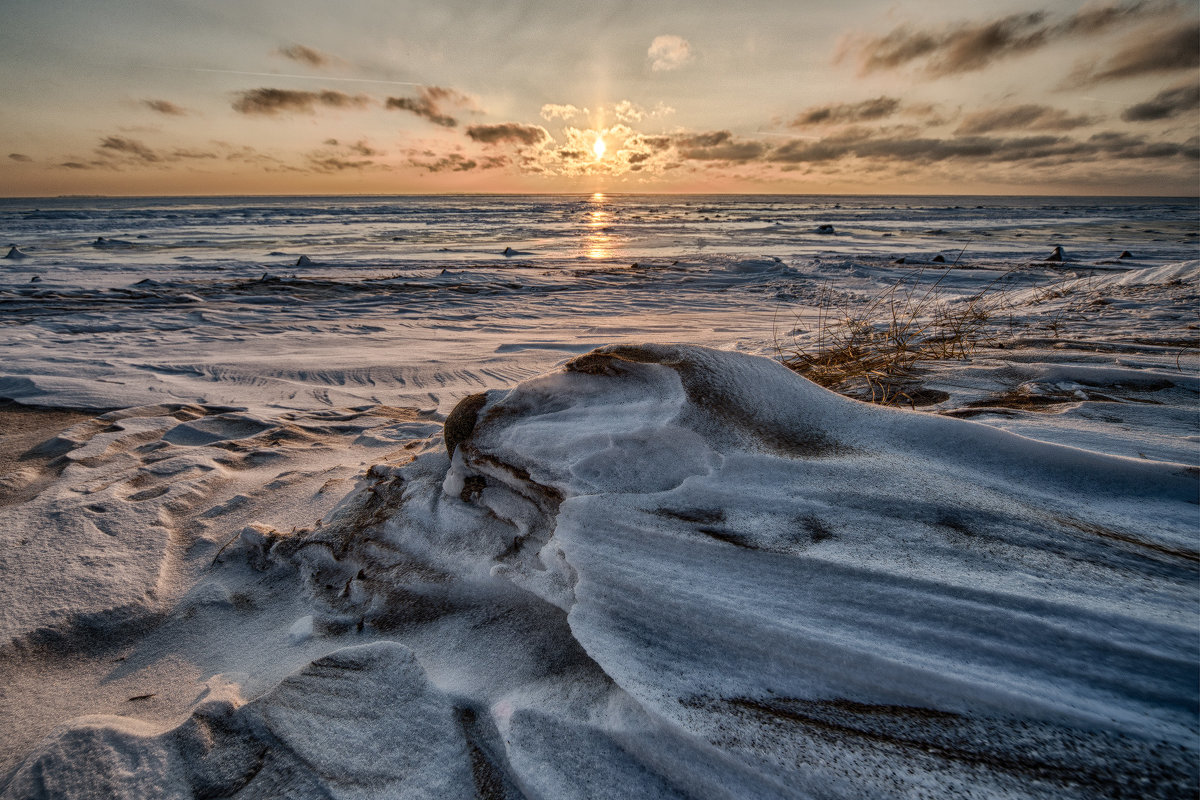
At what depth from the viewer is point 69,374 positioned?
10.8 feet

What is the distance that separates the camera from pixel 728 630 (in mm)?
898

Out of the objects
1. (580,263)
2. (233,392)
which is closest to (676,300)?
(580,263)

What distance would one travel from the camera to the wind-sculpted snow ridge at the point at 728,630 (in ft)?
2.33

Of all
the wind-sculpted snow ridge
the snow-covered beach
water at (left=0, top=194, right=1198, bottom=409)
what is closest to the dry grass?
the snow-covered beach

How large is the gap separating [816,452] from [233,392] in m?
3.30

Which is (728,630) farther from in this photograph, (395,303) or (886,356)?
(395,303)

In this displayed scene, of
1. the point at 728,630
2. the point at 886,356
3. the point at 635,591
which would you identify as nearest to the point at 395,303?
the point at 886,356

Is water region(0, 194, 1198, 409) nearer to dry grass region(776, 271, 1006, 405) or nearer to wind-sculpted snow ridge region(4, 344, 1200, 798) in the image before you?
dry grass region(776, 271, 1006, 405)

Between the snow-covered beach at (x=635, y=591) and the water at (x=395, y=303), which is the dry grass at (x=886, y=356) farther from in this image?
the water at (x=395, y=303)

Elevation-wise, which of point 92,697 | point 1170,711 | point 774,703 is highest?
point 1170,711

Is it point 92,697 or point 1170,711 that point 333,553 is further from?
point 1170,711

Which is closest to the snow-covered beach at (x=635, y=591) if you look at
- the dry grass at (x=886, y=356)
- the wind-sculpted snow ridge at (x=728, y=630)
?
the wind-sculpted snow ridge at (x=728, y=630)

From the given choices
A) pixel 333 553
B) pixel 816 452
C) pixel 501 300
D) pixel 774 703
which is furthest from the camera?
pixel 501 300

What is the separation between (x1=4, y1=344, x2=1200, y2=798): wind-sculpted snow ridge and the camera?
27.9 inches
